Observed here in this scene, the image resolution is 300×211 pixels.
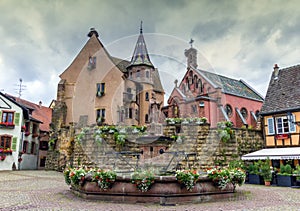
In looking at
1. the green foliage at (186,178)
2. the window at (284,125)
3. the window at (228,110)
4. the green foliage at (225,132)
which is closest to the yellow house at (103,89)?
the window at (228,110)

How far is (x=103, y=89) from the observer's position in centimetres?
2914

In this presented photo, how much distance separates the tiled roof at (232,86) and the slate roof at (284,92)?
797 centimetres

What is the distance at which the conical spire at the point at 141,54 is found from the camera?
2963 cm

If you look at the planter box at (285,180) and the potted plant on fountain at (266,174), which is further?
the potted plant on fountain at (266,174)

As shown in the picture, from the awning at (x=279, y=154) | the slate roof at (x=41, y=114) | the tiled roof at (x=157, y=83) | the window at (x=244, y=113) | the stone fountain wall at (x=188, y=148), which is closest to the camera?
the awning at (x=279, y=154)

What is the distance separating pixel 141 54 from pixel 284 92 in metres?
15.7

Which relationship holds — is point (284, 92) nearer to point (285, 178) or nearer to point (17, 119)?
point (285, 178)

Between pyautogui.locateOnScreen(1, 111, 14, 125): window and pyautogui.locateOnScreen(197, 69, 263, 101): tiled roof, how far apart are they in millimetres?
21352

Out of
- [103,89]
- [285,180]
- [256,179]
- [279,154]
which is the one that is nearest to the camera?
[285,180]

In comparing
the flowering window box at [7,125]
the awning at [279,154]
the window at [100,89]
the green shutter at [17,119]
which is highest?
the window at [100,89]

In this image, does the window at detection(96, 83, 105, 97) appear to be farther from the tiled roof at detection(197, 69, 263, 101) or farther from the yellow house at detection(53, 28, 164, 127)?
the tiled roof at detection(197, 69, 263, 101)

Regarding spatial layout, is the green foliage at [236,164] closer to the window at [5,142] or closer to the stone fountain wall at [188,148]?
the stone fountain wall at [188,148]

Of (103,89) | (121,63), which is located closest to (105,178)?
(103,89)

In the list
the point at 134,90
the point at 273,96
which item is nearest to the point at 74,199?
the point at 273,96
